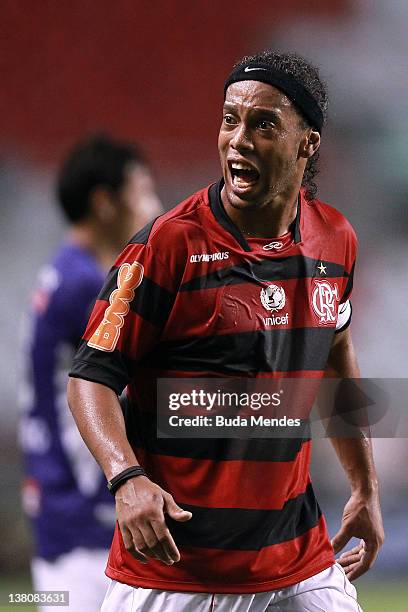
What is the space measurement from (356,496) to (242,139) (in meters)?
0.83

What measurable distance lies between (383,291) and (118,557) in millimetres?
2956

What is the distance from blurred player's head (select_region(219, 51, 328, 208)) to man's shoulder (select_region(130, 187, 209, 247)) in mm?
71

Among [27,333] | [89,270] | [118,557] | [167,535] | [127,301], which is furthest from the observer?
[27,333]

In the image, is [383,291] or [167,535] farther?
[383,291]

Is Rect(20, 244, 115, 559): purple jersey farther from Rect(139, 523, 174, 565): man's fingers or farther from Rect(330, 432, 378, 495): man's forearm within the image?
Rect(139, 523, 174, 565): man's fingers

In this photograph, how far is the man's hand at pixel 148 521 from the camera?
1.89 metres

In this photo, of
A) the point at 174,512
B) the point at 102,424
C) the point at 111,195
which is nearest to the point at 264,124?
the point at 102,424

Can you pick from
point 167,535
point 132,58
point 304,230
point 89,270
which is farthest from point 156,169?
point 167,535

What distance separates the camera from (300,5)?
4953 millimetres

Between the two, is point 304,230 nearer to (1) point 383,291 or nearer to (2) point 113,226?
(2) point 113,226

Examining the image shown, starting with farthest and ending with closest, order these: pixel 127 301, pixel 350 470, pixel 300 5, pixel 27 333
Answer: pixel 300 5 → pixel 27 333 → pixel 350 470 → pixel 127 301

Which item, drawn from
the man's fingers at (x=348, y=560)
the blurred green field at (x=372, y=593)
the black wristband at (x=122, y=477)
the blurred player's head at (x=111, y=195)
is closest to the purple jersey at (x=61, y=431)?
the blurred player's head at (x=111, y=195)

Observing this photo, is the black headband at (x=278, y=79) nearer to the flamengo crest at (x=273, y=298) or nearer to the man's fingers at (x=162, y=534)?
the flamengo crest at (x=273, y=298)

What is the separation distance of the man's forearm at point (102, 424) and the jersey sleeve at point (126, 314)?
0.09 ft
